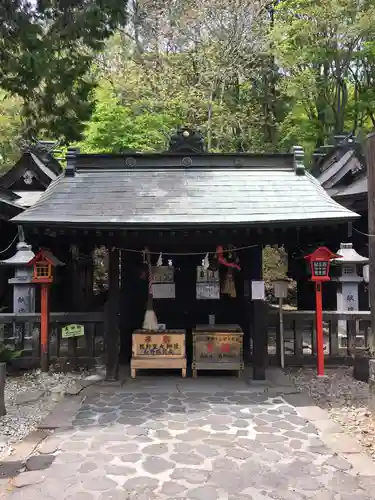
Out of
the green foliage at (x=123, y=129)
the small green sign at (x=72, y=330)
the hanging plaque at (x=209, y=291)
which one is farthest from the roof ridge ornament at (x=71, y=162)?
the green foliage at (x=123, y=129)

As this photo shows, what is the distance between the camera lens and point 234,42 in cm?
2128

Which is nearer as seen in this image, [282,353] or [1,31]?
[1,31]

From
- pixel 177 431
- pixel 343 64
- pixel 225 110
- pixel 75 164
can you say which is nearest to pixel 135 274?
pixel 75 164

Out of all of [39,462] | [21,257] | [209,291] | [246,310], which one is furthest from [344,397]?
[21,257]

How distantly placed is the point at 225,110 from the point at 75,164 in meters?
14.4

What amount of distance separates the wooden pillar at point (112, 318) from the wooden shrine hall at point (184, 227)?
0.07 ft

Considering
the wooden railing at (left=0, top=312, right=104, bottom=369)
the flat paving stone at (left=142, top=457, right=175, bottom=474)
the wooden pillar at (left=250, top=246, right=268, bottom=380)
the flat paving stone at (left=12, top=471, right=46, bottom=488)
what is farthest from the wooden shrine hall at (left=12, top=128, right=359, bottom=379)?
the flat paving stone at (left=12, top=471, right=46, bottom=488)

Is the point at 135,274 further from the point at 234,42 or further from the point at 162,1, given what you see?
the point at 162,1

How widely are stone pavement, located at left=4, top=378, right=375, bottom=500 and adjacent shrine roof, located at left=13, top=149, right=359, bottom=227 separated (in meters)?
3.27

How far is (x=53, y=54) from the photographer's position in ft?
25.6

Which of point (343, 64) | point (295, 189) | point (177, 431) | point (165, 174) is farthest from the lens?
point (343, 64)

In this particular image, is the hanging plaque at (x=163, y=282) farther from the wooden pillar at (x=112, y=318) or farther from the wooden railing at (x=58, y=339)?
the wooden pillar at (x=112, y=318)

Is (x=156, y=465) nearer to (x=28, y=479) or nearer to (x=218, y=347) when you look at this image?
(x=28, y=479)

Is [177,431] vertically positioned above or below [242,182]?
below
